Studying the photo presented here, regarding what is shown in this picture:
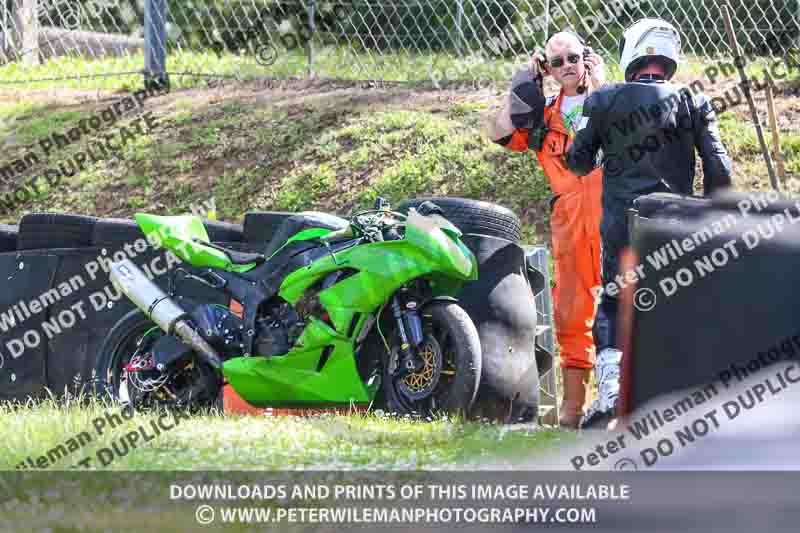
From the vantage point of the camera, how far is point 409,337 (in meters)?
5.91

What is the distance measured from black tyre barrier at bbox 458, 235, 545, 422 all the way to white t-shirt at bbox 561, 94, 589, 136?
3.05 ft

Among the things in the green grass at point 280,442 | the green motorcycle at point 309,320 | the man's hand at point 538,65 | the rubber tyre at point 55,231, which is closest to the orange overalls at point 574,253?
the man's hand at point 538,65

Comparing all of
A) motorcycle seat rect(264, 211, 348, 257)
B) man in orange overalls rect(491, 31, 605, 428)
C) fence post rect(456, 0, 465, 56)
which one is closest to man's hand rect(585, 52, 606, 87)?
man in orange overalls rect(491, 31, 605, 428)

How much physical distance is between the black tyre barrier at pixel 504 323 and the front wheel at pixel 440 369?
0.25 meters

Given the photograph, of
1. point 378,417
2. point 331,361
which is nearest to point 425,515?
point 378,417

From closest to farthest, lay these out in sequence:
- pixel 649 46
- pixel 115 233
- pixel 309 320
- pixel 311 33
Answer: pixel 649 46 → pixel 309 320 → pixel 115 233 → pixel 311 33

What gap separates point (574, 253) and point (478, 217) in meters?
0.71

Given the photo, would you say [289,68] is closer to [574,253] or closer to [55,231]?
[55,231]

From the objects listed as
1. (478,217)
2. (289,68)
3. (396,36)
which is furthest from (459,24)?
(478,217)

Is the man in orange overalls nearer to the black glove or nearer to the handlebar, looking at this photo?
the black glove

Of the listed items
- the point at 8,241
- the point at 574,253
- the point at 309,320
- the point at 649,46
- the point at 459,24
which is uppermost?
the point at 459,24

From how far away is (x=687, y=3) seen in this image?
10891 mm

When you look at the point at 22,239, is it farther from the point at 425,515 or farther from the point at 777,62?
the point at 777,62

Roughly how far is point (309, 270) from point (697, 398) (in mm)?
2362
